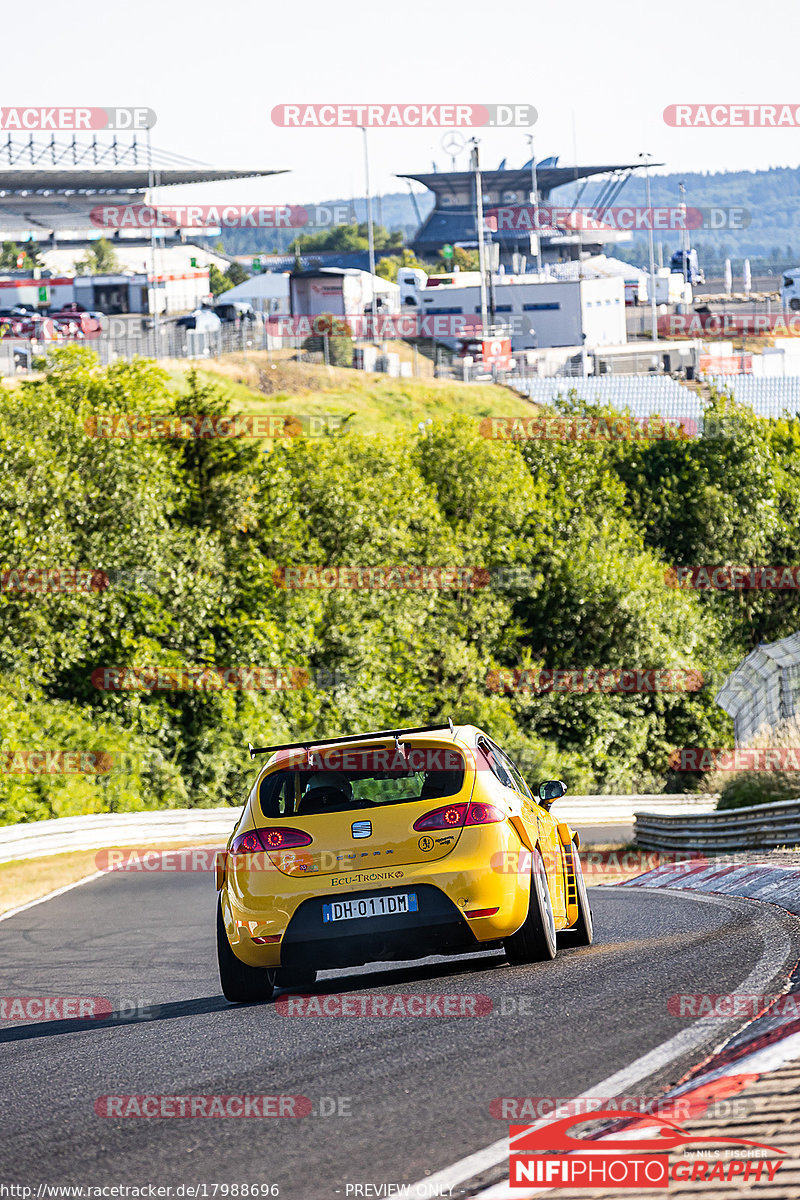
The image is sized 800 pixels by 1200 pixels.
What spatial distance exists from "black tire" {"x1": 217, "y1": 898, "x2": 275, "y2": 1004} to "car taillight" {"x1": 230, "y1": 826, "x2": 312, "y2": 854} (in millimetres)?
453

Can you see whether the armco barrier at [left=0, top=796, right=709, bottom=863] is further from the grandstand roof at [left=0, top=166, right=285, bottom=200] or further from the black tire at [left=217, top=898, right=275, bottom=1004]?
the grandstand roof at [left=0, top=166, right=285, bottom=200]

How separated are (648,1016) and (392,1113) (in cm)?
178

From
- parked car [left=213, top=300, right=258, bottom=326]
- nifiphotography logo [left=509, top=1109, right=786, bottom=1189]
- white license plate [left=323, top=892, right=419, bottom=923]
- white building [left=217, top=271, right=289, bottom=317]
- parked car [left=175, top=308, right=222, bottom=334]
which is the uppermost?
white building [left=217, top=271, right=289, bottom=317]

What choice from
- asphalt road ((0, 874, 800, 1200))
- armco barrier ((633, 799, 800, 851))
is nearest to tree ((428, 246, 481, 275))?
armco barrier ((633, 799, 800, 851))

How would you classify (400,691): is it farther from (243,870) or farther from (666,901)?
(243,870)

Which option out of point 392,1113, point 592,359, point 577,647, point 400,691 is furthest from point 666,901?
point 592,359

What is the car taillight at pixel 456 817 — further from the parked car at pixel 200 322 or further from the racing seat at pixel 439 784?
the parked car at pixel 200 322

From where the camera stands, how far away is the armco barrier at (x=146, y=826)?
937 inches

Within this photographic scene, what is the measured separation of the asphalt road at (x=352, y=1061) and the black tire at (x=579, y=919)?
0.36 feet

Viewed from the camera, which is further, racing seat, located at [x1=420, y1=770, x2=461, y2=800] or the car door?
the car door

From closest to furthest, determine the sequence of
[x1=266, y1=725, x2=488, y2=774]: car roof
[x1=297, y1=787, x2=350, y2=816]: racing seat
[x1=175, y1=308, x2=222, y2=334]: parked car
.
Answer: [x1=297, y1=787, x2=350, y2=816]: racing seat < [x1=266, y1=725, x2=488, y2=774]: car roof < [x1=175, y1=308, x2=222, y2=334]: parked car

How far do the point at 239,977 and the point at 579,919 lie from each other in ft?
8.26

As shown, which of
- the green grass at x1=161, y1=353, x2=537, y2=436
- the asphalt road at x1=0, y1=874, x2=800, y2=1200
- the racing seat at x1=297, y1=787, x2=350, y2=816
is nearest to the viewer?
the asphalt road at x1=0, y1=874, x2=800, y2=1200

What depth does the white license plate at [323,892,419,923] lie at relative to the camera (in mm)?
7852
